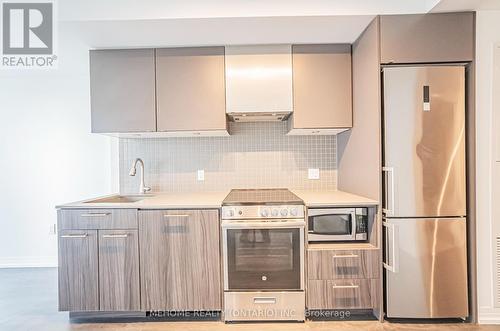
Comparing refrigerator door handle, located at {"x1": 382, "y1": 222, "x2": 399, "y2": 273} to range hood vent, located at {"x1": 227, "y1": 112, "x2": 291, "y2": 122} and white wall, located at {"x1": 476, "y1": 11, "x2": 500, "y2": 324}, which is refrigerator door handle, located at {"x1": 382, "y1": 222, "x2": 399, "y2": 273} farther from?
range hood vent, located at {"x1": 227, "y1": 112, "x2": 291, "y2": 122}

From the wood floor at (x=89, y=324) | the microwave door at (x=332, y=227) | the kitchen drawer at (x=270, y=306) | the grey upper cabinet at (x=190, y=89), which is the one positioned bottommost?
the wood floor at (x=89, y=324)

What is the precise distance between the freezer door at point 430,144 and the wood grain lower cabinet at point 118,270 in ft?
6.29

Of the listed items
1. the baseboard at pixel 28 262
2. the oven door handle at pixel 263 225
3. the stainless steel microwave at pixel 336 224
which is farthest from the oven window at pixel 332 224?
Result: the baseboard at pixel 28 262

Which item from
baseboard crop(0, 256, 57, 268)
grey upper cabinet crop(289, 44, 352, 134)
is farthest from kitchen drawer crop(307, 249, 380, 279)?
baseboard crop(0, 256, 57, 268)

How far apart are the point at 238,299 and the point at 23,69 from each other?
319 centimetres

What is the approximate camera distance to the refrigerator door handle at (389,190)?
2016mm

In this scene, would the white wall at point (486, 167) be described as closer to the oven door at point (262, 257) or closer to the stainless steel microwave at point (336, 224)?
the stainless steel microwave at point (336, 224)

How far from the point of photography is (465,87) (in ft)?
6.71

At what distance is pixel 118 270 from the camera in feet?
7.04

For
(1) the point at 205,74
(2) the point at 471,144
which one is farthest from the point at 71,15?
(2) the point at 471,144

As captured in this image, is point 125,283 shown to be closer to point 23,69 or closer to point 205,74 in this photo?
point 205,74

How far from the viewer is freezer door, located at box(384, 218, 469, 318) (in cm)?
200

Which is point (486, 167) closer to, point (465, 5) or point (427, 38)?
point (427, 38)

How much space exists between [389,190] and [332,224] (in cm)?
47
